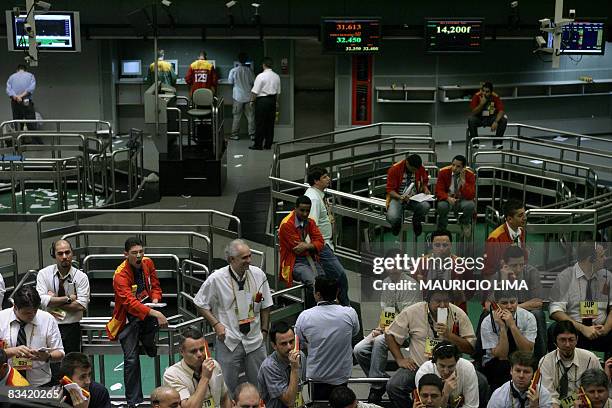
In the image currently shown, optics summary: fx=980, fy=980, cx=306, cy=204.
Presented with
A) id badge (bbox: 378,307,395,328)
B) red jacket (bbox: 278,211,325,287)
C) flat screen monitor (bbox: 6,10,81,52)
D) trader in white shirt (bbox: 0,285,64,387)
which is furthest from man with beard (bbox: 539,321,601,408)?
flat screen monitor (bbox: 6,10,81,52)

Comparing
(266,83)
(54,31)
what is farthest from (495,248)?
(54,31)

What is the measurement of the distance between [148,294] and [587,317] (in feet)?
12.4

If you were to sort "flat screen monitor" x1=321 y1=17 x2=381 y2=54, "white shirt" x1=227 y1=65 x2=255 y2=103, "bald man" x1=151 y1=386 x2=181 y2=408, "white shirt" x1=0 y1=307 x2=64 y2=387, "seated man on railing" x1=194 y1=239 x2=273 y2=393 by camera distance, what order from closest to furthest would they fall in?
"bald man" x1=151 y1=386 x2=181 y2=408, "white shirt" x1=0 y1=307 x2=64 y2=387, "seated man on railing" x1=194 y1=239 x2=273 y2=393, "flat screen monitor" x1=321 y1=17 x2=381 y2=54, "white shirt" x1=227 y1=65 x2=255 y2=103

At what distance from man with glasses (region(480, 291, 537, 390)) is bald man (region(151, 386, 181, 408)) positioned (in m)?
2.75

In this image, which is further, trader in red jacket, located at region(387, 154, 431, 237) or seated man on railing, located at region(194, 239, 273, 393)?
trader in red jacket, located at region(387, 154, 431, 237)

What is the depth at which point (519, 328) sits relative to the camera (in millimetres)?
7746

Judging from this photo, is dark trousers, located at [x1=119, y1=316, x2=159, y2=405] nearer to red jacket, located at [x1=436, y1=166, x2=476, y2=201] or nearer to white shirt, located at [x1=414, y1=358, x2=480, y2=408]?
white shirt, located at [x1=414, y1=358, x2=480, y2=408]

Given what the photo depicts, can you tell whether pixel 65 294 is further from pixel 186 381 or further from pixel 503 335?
pixel 503 335

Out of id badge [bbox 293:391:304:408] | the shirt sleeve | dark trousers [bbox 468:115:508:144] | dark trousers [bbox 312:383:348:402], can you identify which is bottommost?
dark trousers [bbox 312:383:348:402]

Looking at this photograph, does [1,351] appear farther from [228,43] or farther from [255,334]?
[228,43]

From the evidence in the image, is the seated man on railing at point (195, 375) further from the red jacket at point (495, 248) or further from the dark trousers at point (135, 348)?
the red jacket at point (495, 248)

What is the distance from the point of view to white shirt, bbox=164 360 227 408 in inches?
264

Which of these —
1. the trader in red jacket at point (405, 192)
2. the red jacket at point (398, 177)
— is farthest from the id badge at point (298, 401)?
the red jacket at point (398, 177)

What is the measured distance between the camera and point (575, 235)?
1119 centimetres
